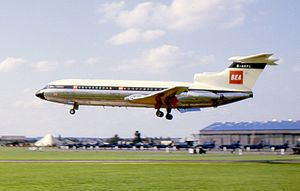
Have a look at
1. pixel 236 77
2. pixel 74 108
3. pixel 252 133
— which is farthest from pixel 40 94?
pixel 252 133

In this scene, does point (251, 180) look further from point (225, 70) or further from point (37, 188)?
point (225, 70)

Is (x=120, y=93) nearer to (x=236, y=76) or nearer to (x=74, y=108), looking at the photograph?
(x=74, y=108)

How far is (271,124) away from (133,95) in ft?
353

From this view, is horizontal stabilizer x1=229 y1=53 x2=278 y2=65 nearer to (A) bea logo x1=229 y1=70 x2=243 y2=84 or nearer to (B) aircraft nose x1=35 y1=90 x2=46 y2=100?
(A) bea logo x1=229 y1=70 x2=243 y2=84

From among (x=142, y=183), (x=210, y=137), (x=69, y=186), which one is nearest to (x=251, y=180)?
(x=142, y=183)

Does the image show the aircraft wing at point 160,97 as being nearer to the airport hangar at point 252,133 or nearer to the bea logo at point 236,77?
the bea logo at point 236,77

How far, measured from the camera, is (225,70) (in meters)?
63.4

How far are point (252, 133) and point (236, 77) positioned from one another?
339 ft

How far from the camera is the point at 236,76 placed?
6234 cm

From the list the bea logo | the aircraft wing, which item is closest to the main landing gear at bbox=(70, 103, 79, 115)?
the aircraft wing

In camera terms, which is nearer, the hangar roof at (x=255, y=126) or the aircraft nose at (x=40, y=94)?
the aircraft nose at (x=40, y=94)

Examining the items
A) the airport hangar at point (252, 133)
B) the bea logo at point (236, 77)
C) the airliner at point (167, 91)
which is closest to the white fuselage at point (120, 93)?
the airliner at point (167, 91)

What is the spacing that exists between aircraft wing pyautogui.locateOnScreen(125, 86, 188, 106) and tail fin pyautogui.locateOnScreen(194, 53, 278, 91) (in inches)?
126

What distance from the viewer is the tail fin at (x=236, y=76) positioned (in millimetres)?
61094
